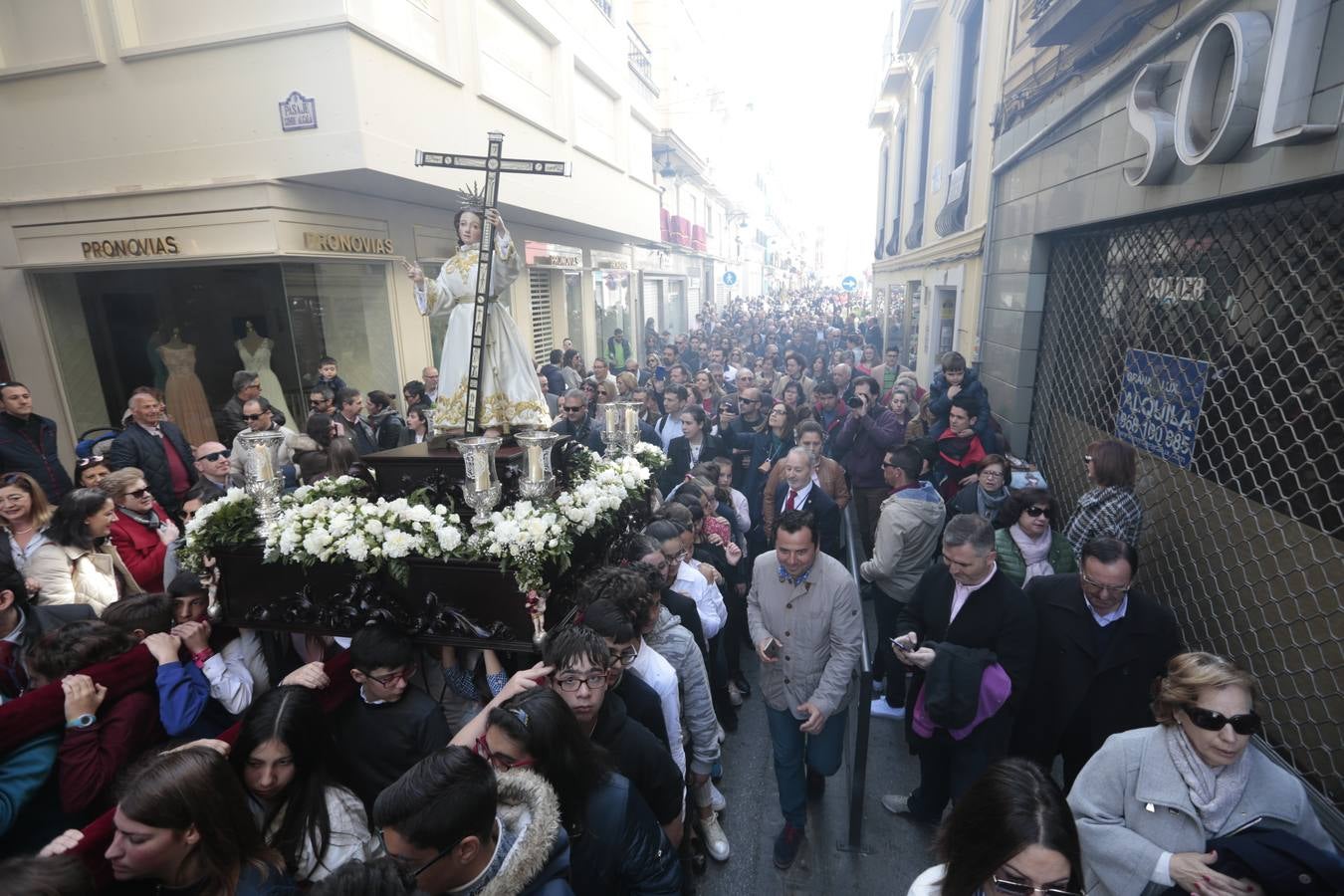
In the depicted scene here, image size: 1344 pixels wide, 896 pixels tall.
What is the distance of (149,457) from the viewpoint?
549 cm

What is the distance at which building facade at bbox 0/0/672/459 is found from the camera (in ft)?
23.3

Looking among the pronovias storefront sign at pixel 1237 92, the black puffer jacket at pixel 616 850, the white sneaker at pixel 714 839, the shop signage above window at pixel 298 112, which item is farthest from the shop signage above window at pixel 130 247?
the pronovias storefront sign at pixel 1237 92

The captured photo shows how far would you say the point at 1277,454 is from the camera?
3256 millimetres

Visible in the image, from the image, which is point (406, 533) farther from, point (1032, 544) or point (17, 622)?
point (1032, 544)

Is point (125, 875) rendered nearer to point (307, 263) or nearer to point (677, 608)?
point (677, 608)

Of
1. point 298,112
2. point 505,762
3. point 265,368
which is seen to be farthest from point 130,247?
point 505,762

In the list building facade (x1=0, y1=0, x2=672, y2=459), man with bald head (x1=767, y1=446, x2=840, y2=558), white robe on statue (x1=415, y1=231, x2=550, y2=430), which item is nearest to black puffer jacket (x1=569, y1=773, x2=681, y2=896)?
white robe on statue (x1=415, y1=231, x2=550, y2=430)

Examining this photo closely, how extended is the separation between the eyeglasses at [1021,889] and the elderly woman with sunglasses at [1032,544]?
2.34 metres

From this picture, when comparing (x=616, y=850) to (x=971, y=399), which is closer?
(x=616, y=850)

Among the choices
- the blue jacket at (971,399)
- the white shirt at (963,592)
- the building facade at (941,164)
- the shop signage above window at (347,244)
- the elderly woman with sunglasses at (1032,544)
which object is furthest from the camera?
the building facade at (941,164)

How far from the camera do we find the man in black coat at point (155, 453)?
17.7 ft

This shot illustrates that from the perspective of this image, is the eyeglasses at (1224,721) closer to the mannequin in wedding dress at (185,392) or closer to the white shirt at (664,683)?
the white shirt at (664,683)

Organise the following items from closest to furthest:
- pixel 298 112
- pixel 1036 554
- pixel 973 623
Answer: pixel 973 623
pixel 1036 554
pixel 298 112

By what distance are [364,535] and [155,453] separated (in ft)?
13.4
